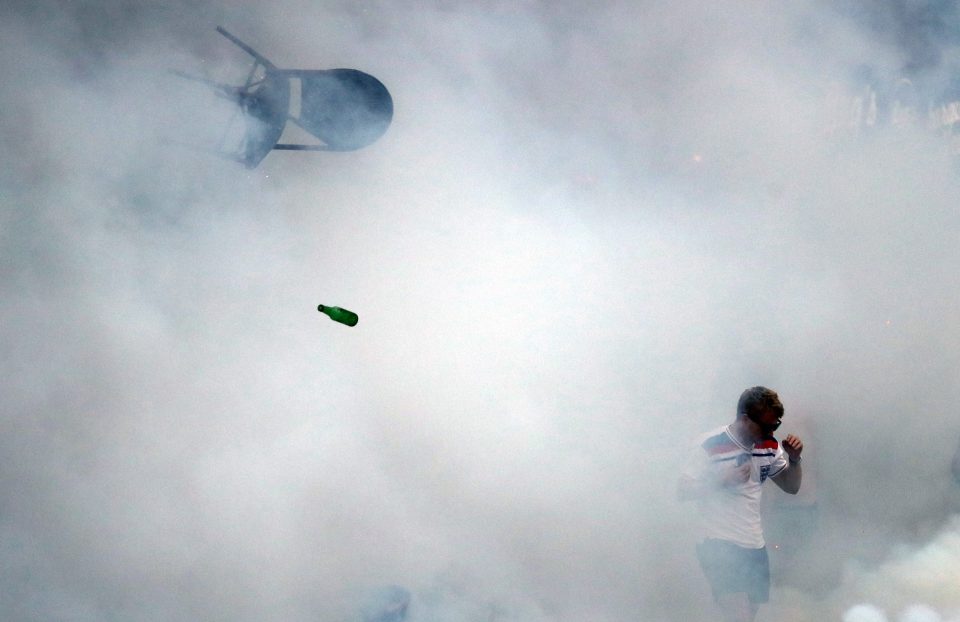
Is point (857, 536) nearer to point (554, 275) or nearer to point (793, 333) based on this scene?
point (793, 333)

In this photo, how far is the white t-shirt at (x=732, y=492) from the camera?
3.09 m

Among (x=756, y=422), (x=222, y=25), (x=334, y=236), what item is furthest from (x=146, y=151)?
Answer: (x=756, y=422)

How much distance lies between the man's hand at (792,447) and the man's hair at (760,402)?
0.93ft

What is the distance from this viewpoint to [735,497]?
10.1 feet

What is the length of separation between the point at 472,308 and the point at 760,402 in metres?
1.87

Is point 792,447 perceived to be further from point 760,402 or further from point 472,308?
point 472,308

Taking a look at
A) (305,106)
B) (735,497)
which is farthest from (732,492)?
(305,106)

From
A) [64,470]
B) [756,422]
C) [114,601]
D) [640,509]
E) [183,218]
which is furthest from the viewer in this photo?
[640,509]

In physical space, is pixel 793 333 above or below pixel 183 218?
above

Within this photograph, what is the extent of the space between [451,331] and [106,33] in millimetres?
2451

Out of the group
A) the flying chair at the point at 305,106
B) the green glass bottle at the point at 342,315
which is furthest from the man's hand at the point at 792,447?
the flying chair at the point at 305,106

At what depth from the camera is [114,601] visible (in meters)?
3.39

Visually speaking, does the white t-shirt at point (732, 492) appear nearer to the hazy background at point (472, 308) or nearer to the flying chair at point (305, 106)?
the hazy background at point (472, 308)

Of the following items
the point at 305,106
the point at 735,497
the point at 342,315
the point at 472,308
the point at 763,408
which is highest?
the point at 305,106
